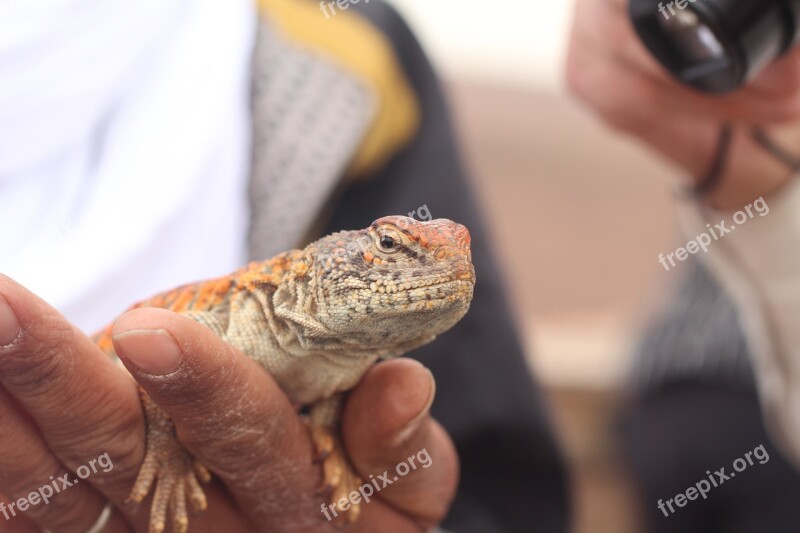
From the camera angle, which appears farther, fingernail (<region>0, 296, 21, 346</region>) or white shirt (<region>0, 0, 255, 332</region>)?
white shirt (<region>0, 0, 255, 332</region>)

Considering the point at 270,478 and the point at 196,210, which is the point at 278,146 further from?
the point at 270,478

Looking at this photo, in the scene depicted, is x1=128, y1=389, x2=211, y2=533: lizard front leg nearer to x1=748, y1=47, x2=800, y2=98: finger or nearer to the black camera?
the black camera

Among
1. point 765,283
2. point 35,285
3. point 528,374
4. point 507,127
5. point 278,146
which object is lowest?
point 507,127

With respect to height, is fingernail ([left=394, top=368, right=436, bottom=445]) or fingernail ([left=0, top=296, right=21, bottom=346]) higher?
fingernail ([left=0, top=296, right=21, bottom=346])

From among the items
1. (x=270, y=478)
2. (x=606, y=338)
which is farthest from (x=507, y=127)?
(x=270, y=478)

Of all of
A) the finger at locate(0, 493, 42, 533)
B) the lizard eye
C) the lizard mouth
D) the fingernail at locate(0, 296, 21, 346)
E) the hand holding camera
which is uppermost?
the fingernail at locate(0, 296, 21, 346)

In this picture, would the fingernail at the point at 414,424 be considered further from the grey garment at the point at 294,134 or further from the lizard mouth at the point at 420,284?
the grey garment at the point at 294,134

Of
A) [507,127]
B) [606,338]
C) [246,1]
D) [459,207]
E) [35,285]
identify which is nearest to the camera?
[35,285]

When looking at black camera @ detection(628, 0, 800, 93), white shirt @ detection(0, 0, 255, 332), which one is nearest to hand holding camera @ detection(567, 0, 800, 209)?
black camera @ detection(628, 0, 800, 93)
